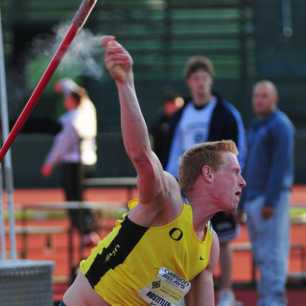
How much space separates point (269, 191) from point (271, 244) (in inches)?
18.0

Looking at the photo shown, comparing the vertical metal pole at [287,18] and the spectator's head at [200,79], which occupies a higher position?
the vertical metal pole at [287,18]

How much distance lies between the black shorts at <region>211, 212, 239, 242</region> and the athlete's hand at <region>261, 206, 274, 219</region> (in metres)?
0.27

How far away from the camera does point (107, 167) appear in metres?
24.7

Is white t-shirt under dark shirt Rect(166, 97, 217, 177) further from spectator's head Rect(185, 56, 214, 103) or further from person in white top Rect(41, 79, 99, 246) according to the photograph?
person in white top Rect(41, 79, 99, 246)

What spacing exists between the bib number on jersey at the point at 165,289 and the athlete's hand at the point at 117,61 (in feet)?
2.88

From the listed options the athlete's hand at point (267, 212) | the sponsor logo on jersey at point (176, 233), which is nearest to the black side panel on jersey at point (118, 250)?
the sponsor logo on jersey at point (176, 233)

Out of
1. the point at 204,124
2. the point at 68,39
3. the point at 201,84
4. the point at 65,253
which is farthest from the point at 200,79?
the point at 65,253

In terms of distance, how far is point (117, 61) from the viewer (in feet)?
14.1

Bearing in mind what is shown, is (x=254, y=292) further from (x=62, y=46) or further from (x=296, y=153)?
(x=296, y=153)

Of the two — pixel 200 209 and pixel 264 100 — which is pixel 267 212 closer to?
pixel 264 100

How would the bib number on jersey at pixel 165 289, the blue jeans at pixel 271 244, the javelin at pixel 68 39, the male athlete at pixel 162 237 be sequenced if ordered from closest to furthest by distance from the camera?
the javelin at pixel 68 39 → the male athlete at pixel 162 237 → the bib number on jersey at pixel 165 289 → the blue jeans at pixel 271 244

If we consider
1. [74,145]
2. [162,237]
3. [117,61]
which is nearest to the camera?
[117,61]

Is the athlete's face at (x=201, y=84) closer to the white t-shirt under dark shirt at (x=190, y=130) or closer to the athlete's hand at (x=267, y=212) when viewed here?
the white t-shirt under dark shirt at (x=190, y=130)

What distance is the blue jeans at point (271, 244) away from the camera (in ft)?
31.7
